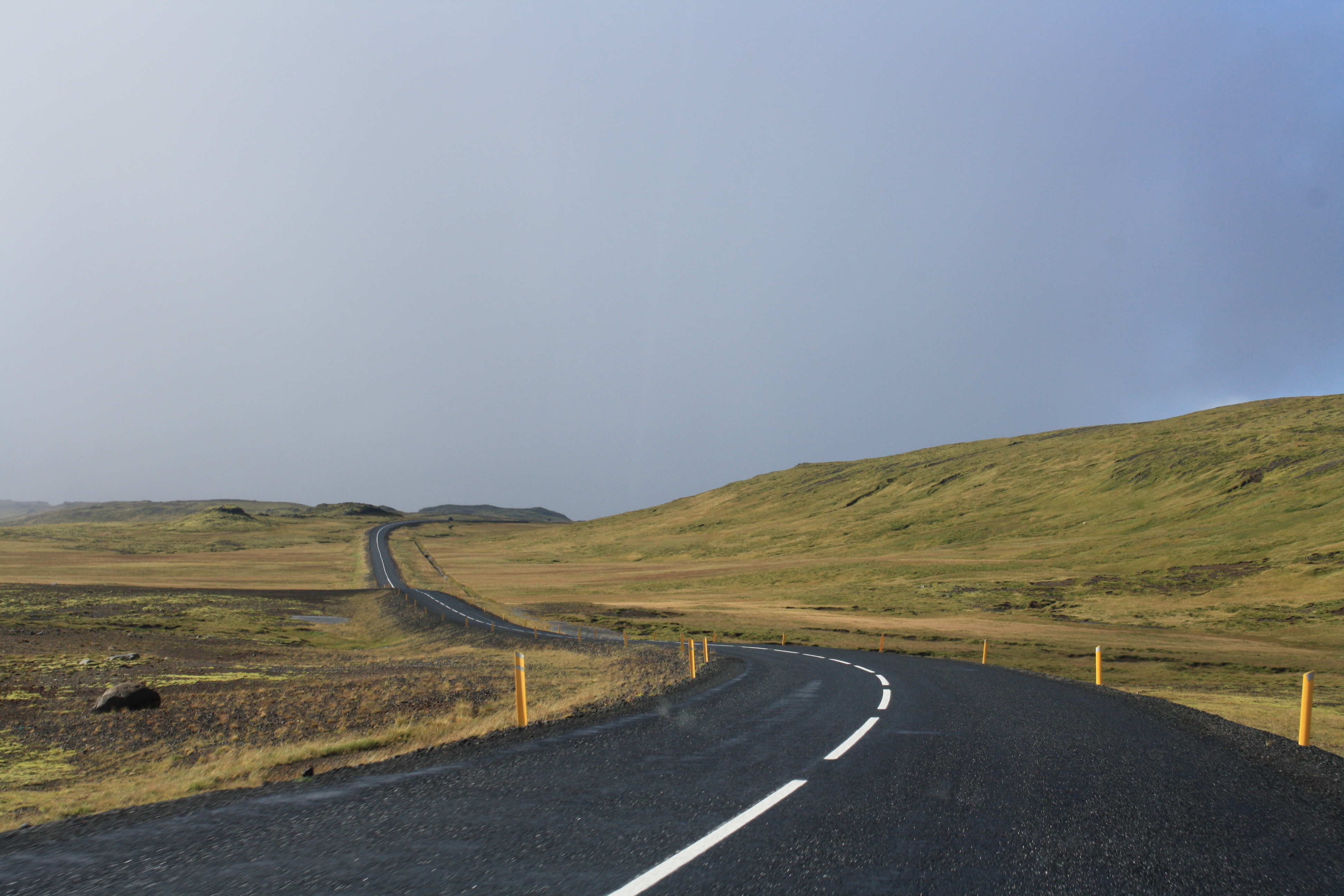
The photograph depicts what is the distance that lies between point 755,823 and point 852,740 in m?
4.72

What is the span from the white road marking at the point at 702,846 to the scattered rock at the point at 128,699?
70.7ft

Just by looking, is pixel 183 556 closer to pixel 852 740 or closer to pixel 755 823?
pixel 852 740

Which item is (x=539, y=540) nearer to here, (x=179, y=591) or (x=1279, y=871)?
(x=179, y=591)

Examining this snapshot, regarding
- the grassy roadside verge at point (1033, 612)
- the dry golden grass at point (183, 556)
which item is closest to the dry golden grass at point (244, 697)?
the grassy roadside verge at point (1033, 612)

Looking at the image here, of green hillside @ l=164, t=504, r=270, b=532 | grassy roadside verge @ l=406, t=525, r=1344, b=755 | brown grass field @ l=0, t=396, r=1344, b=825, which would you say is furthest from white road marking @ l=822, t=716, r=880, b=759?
green hillside @ l=164, t=504, r=270, b=532

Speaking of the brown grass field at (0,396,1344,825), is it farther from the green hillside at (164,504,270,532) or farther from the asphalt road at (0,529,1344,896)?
the asphalt road at (0,529,1344,896)

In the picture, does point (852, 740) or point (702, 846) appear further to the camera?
point (852, 740)

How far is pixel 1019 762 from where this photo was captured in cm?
960

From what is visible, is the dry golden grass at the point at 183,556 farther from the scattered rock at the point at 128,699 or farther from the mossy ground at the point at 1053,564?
the scattered rock at the point at 128,699

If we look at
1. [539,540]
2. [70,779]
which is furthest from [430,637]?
[539,540]

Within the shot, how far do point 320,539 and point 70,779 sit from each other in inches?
6304

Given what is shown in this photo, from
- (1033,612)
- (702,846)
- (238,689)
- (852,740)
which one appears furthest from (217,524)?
(702,846)

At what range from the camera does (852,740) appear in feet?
36.2

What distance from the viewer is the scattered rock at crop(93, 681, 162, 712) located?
2156 centimetres
